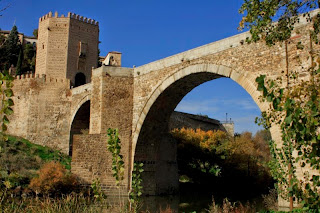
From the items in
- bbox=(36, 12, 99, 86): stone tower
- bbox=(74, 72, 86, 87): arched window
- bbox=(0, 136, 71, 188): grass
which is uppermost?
bbox=(36, 12, 99, 86): stone tower

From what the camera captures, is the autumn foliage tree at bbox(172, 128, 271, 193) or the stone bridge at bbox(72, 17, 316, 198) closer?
the stone bridge at bbox(72, 17, 316, 198)

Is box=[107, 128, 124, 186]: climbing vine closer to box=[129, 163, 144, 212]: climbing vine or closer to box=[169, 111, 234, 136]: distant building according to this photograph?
box=[129, 163, 144, 212]: climbing vine

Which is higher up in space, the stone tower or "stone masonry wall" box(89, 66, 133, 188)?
the stone tower

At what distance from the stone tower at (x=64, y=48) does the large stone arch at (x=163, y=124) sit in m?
9.40

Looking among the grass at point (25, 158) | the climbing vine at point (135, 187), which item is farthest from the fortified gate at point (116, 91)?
the climbing vine at point (135, 187)

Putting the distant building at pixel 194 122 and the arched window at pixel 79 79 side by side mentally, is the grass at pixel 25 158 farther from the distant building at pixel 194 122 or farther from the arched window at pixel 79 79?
the distant building at pixel 194 122

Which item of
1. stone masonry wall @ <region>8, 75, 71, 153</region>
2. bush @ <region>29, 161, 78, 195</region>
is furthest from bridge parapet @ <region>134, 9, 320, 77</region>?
stone masonry wall @ <region>8, 75, 71, 153</region>

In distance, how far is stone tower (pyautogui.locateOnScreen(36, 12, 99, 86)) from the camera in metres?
23.8

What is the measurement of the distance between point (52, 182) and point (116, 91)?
486 centimetres

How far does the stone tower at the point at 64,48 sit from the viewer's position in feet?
78.2

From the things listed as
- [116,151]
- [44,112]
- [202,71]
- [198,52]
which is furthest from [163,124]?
[116,151]

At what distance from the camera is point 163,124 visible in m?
16.7

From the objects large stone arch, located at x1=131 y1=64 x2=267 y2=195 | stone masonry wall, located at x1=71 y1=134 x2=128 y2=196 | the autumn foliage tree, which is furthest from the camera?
the autumn foliage tree

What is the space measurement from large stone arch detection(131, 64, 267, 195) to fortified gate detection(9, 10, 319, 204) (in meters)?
0.04
